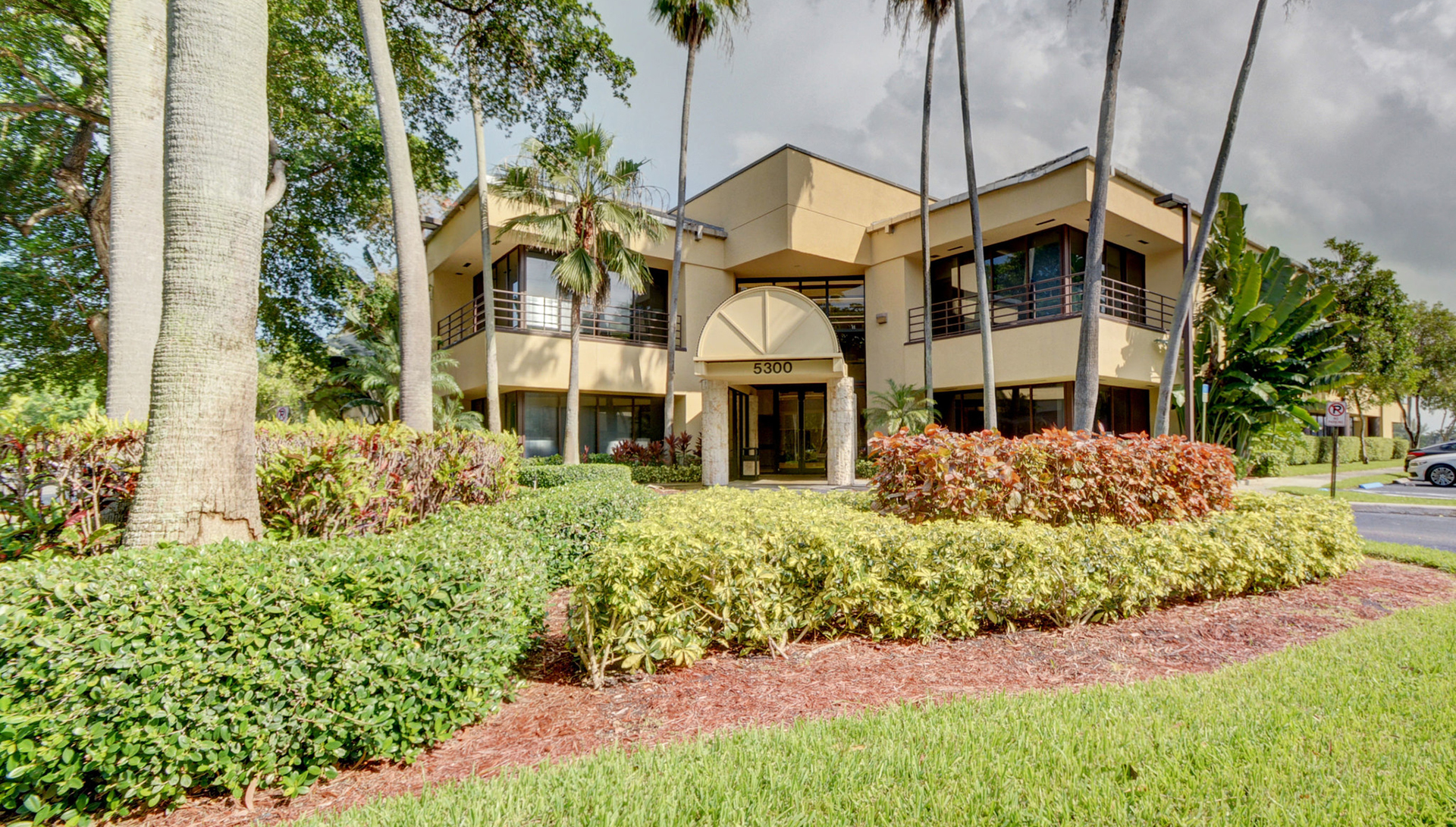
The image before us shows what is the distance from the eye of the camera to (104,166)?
50.3 ft

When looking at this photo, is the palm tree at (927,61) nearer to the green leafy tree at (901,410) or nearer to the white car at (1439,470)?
the green leafy tree at (901,410)

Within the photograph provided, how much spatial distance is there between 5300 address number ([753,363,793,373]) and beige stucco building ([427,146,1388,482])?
0.16 ft

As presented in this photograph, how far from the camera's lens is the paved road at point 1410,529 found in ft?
32.2

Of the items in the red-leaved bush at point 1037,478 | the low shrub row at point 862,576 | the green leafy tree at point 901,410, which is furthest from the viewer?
the green leafy tree at point 901,410

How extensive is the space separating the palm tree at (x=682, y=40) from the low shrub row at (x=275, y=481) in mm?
12597

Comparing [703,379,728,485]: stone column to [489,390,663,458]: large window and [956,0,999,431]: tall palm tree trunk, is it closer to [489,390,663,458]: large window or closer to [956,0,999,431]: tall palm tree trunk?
[489,390,663,458]: large window

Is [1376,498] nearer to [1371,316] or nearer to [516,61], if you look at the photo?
[1371,316]

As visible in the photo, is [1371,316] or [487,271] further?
[1371,316]

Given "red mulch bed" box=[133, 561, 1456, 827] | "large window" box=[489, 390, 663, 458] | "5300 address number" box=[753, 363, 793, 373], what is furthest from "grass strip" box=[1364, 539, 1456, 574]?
"large window" box=[489, 390, 663, 458]

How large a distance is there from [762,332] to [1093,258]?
805 cm

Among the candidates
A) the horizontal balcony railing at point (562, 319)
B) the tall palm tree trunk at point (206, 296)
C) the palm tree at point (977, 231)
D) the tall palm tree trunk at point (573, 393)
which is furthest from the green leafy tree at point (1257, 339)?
the tall palm tree trunk at point (206, 296)

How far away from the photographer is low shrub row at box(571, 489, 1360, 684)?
420 centimetres

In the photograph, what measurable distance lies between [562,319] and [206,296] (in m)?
15.8

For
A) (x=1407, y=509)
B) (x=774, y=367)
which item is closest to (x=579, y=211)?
(x=774, y=367)
